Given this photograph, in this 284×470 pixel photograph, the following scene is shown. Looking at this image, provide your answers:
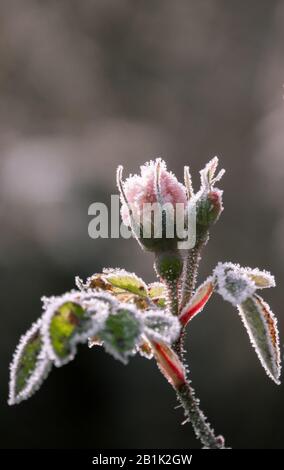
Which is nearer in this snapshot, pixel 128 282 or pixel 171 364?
pixel 171 364

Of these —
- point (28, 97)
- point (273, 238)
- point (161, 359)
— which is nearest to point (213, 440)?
point (161, 359)

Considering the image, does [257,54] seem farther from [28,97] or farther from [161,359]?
[161,359]

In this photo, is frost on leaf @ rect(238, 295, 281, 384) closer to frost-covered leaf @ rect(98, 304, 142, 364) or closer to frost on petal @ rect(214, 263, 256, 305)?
frost on petal @ rect(214, 263, 256, 305)

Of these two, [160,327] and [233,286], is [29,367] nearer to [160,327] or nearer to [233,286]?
[160,327]

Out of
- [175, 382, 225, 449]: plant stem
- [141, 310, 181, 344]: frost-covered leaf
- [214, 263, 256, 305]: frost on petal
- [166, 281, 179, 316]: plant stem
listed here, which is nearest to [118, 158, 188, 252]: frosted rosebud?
[166, 281, 179, 316]: plant stem

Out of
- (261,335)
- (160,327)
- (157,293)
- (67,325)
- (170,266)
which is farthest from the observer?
(157,293)

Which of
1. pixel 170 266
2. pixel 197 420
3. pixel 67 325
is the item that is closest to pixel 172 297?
pixel 170 266
